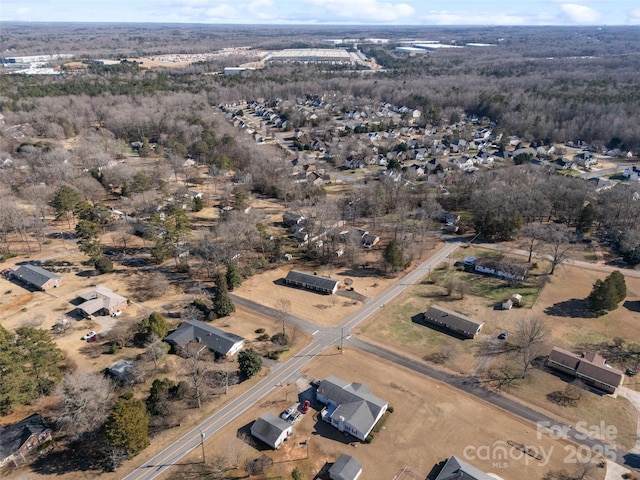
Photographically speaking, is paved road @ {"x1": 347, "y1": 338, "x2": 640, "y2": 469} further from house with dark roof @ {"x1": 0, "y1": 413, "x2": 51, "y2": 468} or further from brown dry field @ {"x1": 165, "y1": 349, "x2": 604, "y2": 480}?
house with dark roof @ {"x1": 0, "y1": 413, "x2": 51, "y2": 468}

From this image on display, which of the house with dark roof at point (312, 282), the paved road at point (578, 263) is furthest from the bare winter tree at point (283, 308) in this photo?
the paved road at point (578, 263)

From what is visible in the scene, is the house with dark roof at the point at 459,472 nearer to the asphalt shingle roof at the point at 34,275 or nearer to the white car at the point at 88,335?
the white car at the point at 88,335

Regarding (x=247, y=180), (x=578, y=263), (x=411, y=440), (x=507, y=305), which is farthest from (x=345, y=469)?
(x=247, y=180)

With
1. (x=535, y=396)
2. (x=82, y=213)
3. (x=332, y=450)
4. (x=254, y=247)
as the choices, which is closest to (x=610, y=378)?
(x=535, y=396)

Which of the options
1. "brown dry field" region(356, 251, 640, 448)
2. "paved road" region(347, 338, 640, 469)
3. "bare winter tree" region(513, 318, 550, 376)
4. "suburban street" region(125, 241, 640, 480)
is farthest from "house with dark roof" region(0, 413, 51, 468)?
"bare winter tree" region(513, 318, 550, 376)

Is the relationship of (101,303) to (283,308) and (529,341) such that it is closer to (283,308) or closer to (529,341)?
(283,308)

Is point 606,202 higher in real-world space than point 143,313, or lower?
higher

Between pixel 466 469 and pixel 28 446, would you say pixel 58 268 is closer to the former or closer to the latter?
pixel 28 446
